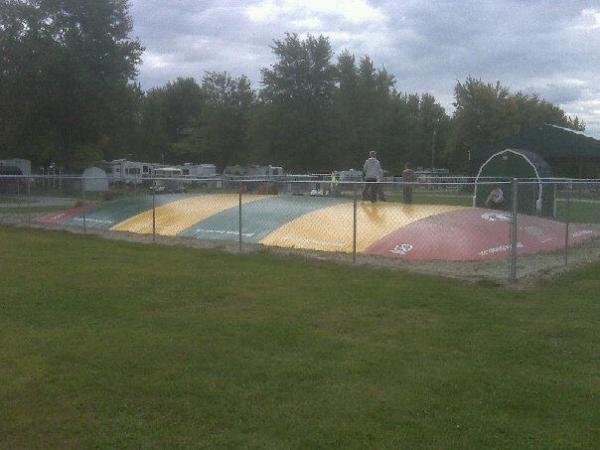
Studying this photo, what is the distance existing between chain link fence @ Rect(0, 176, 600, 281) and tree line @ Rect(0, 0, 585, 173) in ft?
72.2

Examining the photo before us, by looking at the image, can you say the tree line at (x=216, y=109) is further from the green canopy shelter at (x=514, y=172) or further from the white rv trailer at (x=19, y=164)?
the green canopy shelter at (x=514, y=172)

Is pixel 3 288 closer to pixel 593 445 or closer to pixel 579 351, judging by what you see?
pixel 579 351

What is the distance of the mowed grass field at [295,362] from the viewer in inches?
191


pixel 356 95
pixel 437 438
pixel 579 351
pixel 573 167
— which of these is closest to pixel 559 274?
pixel 579 351

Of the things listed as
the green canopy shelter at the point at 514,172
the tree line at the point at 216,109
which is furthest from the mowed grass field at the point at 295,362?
the tree line at the point at 216,109

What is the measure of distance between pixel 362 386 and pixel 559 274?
692 cm

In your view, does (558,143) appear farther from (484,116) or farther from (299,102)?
(484,116)

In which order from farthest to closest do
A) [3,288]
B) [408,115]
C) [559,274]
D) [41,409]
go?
[408,115]
[559,274]
[3,288]
[41,409]

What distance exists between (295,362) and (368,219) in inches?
373

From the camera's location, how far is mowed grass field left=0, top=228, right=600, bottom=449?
4859 mm

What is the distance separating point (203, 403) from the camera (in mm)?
5344

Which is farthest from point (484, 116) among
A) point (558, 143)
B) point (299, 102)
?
point (558, 143)

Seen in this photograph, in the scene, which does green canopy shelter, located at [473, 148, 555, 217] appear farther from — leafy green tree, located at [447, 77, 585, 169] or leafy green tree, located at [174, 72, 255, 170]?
leafy green tree, located at [174, 72, 255, 170]

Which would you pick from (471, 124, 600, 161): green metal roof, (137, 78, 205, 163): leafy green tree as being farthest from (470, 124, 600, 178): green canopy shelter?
(137, 78, 205, 163): leafy green tree
